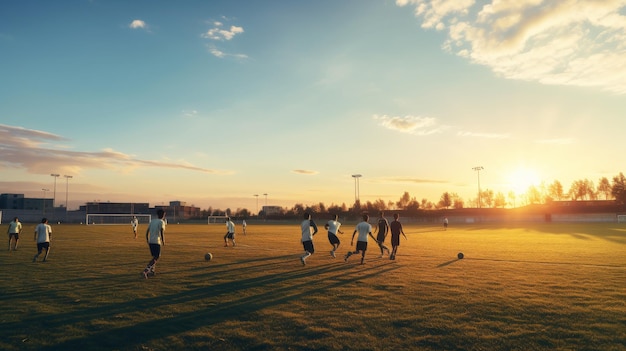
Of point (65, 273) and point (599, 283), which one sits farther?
point (65, 273)

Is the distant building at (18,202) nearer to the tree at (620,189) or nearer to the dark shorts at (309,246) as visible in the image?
the dark shorts at (309,246)

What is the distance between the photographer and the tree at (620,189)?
106188 mm

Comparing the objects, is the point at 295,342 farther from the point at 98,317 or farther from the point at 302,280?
the point at 302,280

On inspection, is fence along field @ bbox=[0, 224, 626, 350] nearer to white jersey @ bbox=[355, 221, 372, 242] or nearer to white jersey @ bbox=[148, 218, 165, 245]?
white jersey @ bbox=[148, 218, 165, 245]

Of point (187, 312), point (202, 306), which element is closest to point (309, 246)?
point (202, 306)

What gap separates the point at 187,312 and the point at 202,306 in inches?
22.2

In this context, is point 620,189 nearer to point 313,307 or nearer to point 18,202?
point 313,307

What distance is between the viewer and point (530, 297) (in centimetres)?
1018

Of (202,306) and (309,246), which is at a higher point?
(309,246)

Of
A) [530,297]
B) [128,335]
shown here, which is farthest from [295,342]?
[530,297]

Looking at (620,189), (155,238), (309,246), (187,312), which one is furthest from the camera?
(620,189)

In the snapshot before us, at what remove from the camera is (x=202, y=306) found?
9.16 m

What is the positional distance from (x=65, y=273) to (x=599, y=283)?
17.9m

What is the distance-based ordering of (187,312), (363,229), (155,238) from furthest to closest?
(363,229)
(155,238)
(187,312)
